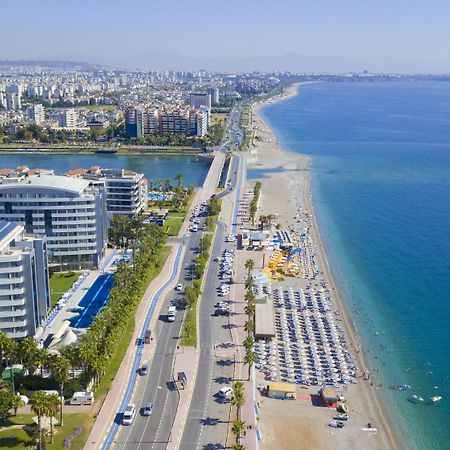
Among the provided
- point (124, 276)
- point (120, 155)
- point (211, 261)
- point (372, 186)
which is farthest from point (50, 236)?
point (120, 155)

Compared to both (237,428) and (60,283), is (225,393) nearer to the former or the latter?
(237,428)

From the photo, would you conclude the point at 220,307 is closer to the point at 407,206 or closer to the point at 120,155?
the point at 407,206

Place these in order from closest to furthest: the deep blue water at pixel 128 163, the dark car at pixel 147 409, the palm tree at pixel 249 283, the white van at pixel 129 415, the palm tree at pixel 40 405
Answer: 1. the palm tree at pixel 40 405
2. the white van at pixel 129 415
3. the dark car at pixel 147 409
4. the palm tree at pixel 249 283
5. the deep blue water at pixel 128 163

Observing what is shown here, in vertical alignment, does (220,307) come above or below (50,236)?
below

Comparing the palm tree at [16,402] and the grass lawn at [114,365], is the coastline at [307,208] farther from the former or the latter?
the palm tree at [16,402]

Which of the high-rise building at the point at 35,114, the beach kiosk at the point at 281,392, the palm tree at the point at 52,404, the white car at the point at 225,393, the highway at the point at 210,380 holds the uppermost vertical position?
the high-rise building at the point at 35,114

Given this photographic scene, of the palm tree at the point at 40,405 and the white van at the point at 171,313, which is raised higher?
the palm tree at the point at 40,405

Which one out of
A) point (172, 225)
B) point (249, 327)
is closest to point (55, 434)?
point (249, 327)

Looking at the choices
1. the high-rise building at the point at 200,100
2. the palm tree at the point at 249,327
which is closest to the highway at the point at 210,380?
the palm tree at the point at 249,327
